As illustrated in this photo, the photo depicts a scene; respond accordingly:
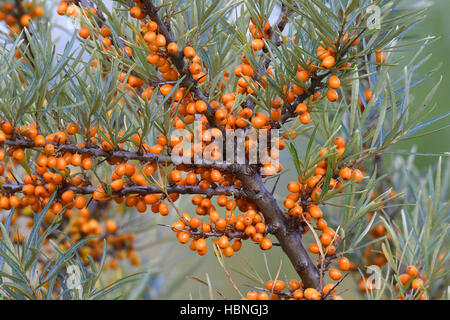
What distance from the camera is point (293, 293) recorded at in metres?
0.43

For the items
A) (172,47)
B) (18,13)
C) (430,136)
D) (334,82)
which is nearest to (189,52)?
(172,47)

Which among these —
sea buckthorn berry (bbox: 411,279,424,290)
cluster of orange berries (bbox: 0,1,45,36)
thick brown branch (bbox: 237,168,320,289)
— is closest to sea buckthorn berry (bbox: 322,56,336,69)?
thick brown branch (bbox: 237,168,320,289)

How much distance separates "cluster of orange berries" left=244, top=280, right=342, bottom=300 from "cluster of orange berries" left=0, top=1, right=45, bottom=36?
2.00ft

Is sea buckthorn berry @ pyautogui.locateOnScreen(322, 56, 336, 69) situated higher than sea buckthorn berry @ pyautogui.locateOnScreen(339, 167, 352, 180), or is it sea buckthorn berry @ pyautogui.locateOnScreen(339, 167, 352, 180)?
sea buckthorn berry @ pyautogui.locateOnScreen(322, 56, 336, 69)

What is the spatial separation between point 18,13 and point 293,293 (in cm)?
67

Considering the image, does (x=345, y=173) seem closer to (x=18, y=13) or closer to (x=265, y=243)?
(x=265, y=243)

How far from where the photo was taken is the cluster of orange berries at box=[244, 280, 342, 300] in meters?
0.39

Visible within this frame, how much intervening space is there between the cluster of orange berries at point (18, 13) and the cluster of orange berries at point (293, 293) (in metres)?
0.61

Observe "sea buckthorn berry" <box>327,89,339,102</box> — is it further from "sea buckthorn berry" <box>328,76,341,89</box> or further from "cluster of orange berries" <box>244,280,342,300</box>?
"cluster of orange berries" <box>244,280,342,300</box>

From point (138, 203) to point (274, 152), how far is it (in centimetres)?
14

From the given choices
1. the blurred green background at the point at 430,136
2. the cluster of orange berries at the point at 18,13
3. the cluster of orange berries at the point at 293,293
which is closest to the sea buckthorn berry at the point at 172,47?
the cluster of orange berries at the point at 293,293
